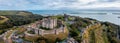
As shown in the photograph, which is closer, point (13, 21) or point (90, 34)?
point (90, 34)

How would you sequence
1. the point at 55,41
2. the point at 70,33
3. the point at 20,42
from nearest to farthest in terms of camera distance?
the point at 20,42
the point at 55,41
the point at 70,33

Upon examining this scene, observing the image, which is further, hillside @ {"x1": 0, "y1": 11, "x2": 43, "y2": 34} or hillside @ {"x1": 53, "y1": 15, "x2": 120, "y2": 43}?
hillside @ {"x1": 0, "y1": 11, "x2": 43, "y2": 34}

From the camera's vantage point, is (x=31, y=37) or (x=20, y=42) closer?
(x=20, y=42)

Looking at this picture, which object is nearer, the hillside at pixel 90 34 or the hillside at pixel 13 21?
the hillside at pixel 90 34

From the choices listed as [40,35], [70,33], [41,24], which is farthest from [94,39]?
[40,35]

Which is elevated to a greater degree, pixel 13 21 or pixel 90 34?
pixel 90 34

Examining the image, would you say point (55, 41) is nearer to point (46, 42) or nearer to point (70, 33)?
point (46, 42)

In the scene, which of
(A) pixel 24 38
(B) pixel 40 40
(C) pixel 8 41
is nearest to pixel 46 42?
(B) pixel 40 40

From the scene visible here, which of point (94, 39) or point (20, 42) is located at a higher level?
point (20, 42)

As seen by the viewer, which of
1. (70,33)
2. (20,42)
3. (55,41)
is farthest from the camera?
(70,33)
